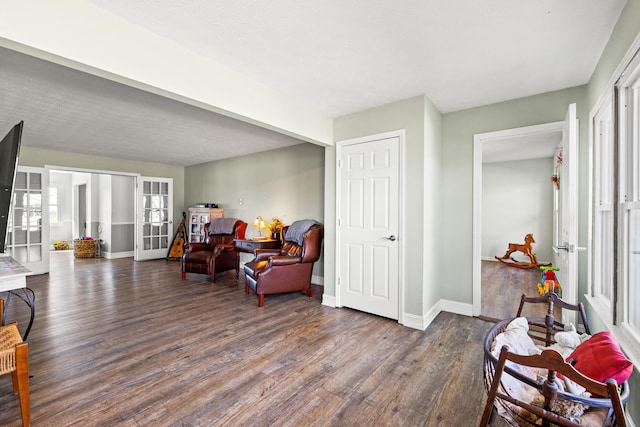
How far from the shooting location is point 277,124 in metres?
2.96

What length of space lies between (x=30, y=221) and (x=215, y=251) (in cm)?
373

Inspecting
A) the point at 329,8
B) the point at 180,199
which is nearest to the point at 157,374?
the point at 329,8

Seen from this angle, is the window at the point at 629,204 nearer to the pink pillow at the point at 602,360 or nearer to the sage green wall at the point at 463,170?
the pink pillow at the point at 602,360

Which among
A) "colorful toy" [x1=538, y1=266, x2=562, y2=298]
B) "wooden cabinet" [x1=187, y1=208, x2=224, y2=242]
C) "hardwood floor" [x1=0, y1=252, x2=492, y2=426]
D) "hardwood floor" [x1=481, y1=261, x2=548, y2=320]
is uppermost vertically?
"wooden cabinet" [x1=187, y1=208, x2=224, y2=242]

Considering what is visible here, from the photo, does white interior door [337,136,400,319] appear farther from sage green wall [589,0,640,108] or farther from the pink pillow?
the pink pillow

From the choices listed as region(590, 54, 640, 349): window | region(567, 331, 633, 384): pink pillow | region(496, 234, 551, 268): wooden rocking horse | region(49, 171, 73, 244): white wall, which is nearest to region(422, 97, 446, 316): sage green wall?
region(590, 54, 640, 349): window

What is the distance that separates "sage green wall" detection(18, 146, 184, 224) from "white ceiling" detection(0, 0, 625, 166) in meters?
2.07

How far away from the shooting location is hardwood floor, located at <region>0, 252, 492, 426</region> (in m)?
1.74

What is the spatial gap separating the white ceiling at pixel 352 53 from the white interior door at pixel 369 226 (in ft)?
1.91

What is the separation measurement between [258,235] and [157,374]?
12.1ft

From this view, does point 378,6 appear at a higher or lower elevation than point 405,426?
higher

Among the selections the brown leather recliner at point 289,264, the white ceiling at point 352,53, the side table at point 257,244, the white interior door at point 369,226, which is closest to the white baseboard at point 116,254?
the white ceiling at point 352,53

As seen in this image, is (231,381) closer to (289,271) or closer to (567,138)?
(289,271)

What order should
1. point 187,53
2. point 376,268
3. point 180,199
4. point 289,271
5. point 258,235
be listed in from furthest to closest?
point 180,199 → point 258,235 → point 289,271 → point 376,268 → point 187,53
